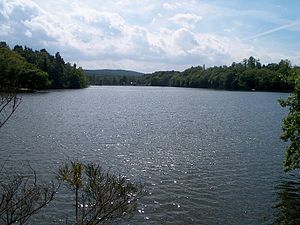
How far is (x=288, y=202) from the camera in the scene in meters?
21.0

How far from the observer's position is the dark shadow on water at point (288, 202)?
18.6m

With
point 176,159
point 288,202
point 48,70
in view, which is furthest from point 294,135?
point 48,70

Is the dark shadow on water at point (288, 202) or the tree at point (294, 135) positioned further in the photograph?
the tree at point (294, 135)

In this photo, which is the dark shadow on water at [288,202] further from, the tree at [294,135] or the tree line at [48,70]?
the tree line at [48,70]

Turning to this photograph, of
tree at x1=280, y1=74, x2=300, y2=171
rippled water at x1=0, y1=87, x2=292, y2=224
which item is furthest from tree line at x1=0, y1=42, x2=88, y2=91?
tree at x1=280, y1=74, x2=300, y2=171

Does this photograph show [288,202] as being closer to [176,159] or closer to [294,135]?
[294,135]

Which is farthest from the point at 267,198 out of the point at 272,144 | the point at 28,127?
the point at 28,127

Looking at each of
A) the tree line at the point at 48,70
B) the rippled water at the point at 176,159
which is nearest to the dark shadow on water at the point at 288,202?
the rippled water at the point at 176,159

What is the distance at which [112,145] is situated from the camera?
36.6 m

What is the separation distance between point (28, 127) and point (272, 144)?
27335mm

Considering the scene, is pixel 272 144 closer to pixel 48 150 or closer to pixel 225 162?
pixel 225 162

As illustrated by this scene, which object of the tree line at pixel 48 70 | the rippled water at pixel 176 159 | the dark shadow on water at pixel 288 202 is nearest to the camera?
the dark shadow on water at pixel 288 202

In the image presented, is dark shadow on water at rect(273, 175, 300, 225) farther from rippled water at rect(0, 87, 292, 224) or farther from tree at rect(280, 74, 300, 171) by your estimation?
tree at rect(280, 74, 300, 171)

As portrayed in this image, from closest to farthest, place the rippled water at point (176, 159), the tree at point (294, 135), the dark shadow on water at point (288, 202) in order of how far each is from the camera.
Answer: the dark shadow on water at point (288, 202) → the rippled water at point (176, 159) → the tree at point (294, 135)
